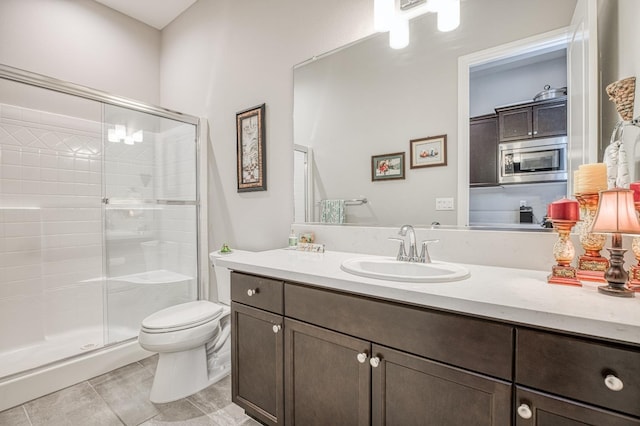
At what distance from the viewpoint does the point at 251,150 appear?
7.22ft

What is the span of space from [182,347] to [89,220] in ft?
5.18

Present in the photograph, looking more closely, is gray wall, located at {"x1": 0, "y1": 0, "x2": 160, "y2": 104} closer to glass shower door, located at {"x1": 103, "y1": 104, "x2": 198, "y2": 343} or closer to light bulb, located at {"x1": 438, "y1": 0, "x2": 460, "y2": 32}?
glass shower door, located at {"x1": 103, "y1": 104, "x2": 198, "y2": 343}

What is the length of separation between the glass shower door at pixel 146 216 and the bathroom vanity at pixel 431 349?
1310mm

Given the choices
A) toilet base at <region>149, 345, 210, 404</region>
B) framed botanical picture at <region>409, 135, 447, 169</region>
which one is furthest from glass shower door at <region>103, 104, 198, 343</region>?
framed botanical picture at <region>409, 135, 447, 169</region>

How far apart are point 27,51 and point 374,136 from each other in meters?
2.66

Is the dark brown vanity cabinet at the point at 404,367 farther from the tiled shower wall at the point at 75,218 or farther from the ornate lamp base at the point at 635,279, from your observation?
the tiled shower wall at the point at 75,218

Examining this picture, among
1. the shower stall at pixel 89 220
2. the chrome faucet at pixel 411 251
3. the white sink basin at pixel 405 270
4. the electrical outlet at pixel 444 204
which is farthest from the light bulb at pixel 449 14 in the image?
the shower stall at pixel 89 220

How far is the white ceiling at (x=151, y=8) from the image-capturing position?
8.52 feet

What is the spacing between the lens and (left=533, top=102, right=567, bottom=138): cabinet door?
1168mm

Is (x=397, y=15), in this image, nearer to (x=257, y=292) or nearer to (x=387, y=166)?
(x=387, y=166)

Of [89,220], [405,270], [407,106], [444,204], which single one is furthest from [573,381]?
[89,220]

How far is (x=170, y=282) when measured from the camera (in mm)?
2490

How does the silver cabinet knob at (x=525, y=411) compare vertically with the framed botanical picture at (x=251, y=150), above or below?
below

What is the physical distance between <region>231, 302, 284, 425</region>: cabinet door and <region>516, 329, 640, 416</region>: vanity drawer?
875 millimetres
